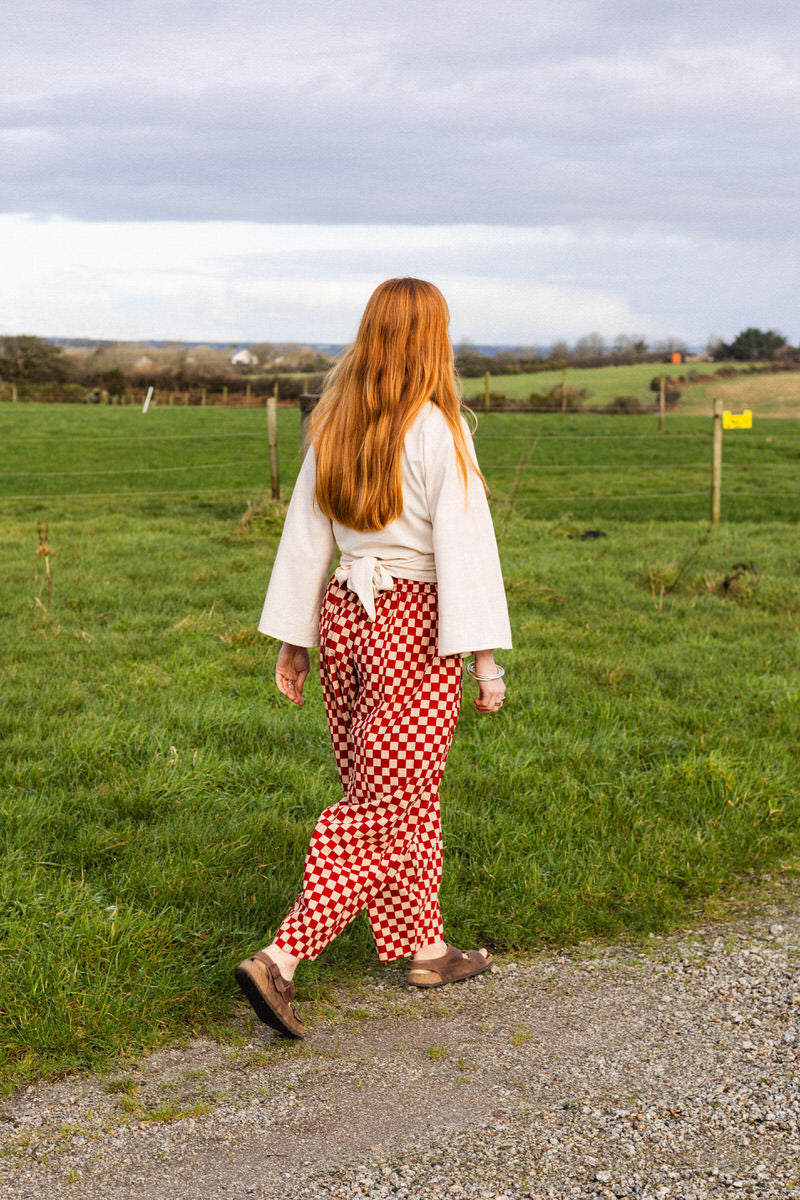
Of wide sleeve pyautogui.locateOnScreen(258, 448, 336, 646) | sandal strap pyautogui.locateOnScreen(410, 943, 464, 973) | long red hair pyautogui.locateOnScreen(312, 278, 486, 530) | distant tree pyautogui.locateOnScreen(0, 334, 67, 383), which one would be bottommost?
sandal strap pyautogui.locateOnScreen(410, 943, 464, 973)

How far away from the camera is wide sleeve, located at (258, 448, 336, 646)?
3.52 m

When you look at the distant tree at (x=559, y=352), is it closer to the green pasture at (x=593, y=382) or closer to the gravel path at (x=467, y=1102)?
the green pasture at (x=593, y=382)

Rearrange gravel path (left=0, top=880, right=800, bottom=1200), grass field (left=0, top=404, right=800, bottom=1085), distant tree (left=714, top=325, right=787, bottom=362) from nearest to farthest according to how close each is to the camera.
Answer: gravel path (left=0, top=880, right=800, bottom=1200) → grass field (left=0, top=404, right=800, bottom=1085) → distant tree (left=714, top=325, right=787, bottom=362)

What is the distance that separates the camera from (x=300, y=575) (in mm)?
3541

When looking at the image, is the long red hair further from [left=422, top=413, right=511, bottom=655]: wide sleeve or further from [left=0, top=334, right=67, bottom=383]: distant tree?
[left=0, top=334, right=67, bottom=383]: distant tree

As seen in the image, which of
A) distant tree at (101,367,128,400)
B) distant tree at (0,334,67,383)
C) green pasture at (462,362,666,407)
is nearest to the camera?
green pasture at (462,362,666,407)

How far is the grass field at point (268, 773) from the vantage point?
11.9 feet

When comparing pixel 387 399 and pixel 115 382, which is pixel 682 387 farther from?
pixel 387 399

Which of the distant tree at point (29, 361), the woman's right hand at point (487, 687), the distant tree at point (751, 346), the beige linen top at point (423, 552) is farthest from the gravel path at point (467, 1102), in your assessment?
the distant tree at point (751, 346)

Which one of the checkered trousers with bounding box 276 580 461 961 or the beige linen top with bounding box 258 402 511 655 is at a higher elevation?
the beige linen top with bounding box 258 402 511 655

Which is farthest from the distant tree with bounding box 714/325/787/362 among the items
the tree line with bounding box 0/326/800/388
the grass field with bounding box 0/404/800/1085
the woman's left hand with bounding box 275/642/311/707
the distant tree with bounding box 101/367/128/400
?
the woman's left hand with bounding box 275/642/311/707

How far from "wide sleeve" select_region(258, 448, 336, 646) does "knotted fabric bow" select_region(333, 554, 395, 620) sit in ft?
0.54

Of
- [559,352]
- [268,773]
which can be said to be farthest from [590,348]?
[268,773]

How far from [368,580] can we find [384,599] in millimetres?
108
